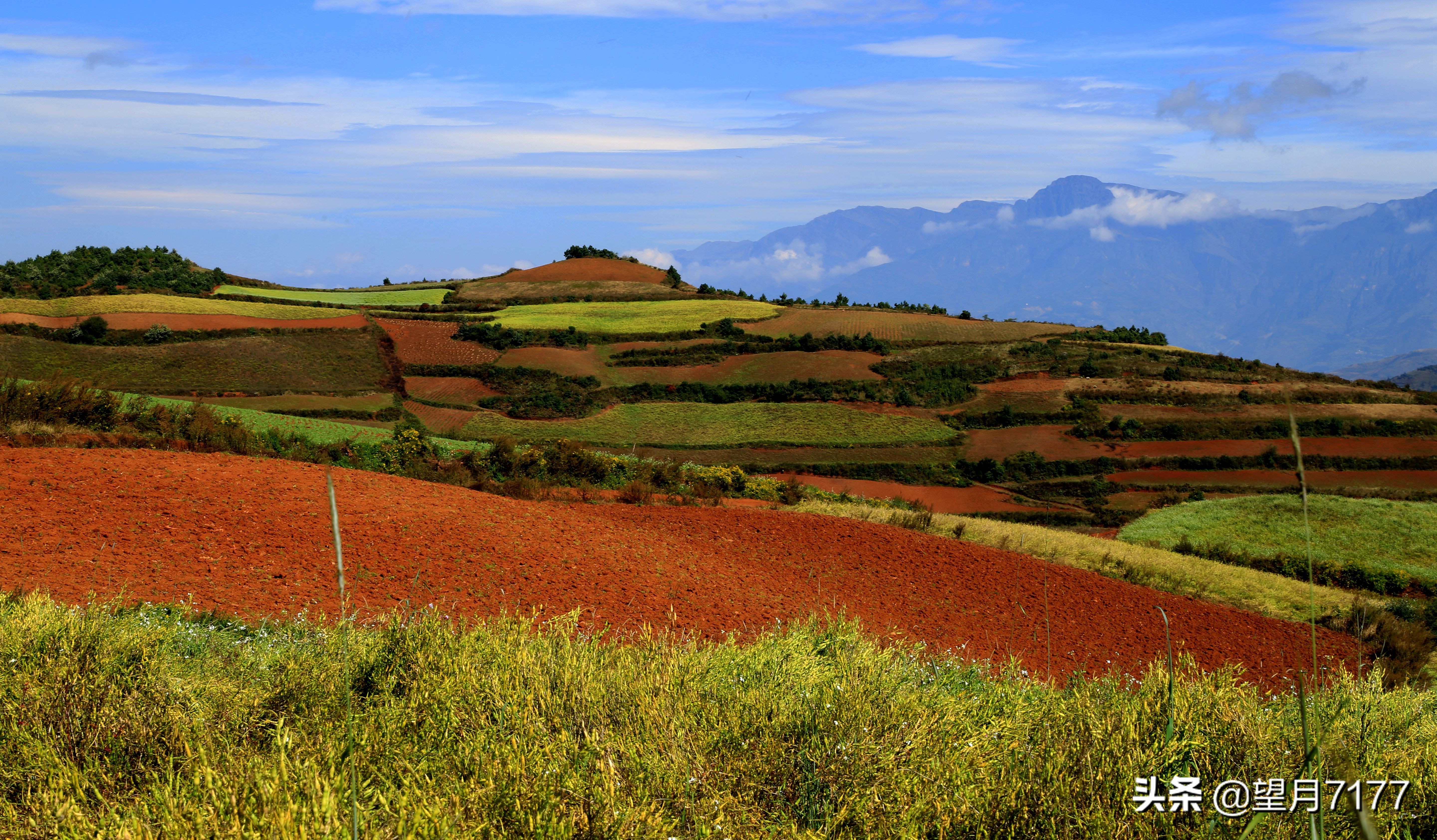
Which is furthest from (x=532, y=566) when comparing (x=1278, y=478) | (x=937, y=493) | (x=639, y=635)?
(x=1278, y=478)

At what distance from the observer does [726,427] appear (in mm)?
42000

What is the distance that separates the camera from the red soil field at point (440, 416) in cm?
3800

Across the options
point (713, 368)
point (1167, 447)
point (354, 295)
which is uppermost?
point (354, 295)

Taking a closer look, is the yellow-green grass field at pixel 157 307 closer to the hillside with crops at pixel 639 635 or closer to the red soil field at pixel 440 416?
the red soil field at pixel 440 416

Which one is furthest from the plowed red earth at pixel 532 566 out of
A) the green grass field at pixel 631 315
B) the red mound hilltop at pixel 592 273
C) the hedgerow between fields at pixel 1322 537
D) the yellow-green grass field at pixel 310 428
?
the red mound hilltop at pixel 592 273

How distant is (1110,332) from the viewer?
61.2 m

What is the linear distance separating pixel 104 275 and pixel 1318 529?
67652mm

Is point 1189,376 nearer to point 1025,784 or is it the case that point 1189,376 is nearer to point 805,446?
point 805,446

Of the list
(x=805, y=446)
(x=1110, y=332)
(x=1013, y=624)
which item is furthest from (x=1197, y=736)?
(x=1110, y=332)

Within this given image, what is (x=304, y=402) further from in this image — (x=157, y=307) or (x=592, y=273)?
(x=592, y=273)

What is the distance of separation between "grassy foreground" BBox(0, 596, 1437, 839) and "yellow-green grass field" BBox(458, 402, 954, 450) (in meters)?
33.4

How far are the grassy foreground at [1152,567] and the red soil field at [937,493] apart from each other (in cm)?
1066

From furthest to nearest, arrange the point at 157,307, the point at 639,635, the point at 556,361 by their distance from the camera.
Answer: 1. the point at 556,361
2. the point at 157,307
3. the point at 639,635

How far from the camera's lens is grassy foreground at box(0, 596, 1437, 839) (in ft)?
9.41
